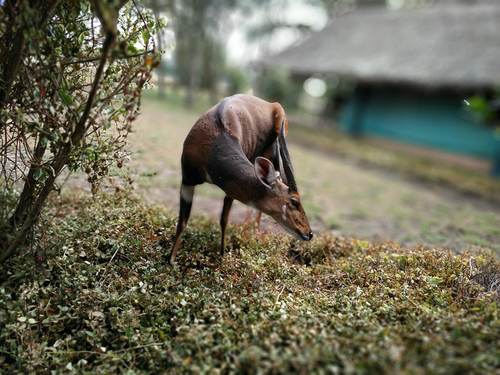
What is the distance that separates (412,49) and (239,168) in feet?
50.0

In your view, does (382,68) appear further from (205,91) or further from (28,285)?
(205,91)

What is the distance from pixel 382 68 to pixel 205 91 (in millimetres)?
18120

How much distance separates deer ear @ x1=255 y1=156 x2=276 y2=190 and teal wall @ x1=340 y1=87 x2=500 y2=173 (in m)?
12.2

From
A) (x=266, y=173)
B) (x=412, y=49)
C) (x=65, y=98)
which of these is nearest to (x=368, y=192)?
(x=266, y=173)

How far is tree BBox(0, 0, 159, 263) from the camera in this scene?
2812 mm

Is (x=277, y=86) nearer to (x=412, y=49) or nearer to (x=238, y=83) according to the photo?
(x=412, y=49)

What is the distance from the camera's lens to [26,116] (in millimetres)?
3168

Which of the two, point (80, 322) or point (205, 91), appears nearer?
point (80, 322)

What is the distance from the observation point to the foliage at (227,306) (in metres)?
2.41

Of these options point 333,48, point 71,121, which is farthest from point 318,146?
point 71,121

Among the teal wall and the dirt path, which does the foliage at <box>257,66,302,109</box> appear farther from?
the dirt path

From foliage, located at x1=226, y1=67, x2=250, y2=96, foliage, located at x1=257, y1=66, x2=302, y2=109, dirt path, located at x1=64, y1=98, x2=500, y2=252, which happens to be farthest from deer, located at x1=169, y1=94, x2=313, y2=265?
foliage, located at x1=226, y1=67, x2=250, y2=96

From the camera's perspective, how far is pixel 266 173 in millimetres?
3215

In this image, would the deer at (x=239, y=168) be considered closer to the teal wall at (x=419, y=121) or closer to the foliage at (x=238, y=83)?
the teal wall at (x=419, y=121)
